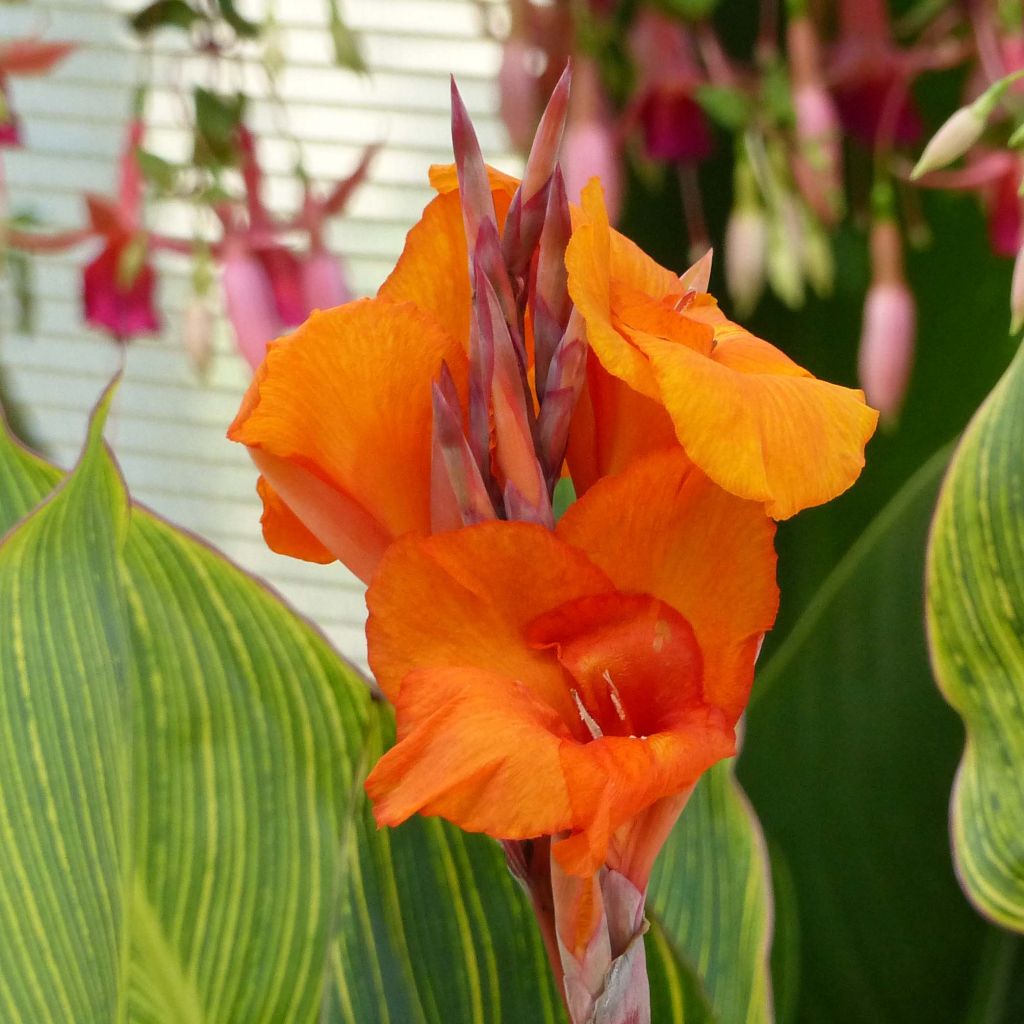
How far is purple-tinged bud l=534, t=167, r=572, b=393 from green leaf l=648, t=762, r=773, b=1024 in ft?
0.71

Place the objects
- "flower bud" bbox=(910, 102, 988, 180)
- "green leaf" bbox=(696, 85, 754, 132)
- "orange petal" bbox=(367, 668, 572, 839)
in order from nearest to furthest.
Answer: "orange petal" bbox=(367, 668, 572, 839) → "flower bud" bbox=(910, 102, 988, 180) → "green leaf" bbox=(696, 85, 754, 132)

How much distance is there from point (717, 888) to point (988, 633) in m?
0.13

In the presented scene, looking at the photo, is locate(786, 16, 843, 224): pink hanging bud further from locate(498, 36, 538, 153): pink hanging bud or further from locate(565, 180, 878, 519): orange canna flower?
locate(565, 180, 878, 519): orange canna flower

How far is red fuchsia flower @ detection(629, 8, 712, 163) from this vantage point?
756 millimetres

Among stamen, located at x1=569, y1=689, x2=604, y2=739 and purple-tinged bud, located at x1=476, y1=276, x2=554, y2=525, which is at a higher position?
purple-tinged bud, located at x1=476, y1=276, x2=554, y2=525

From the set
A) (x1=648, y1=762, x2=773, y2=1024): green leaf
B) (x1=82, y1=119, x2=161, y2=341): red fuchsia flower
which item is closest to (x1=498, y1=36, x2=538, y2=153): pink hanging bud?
(x1=82, y1=119, x2=161, y2=341): red fuchsia flower

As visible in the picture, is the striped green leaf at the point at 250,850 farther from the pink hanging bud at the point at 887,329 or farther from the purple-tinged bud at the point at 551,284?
the pink hanging bud at the point at 887,329

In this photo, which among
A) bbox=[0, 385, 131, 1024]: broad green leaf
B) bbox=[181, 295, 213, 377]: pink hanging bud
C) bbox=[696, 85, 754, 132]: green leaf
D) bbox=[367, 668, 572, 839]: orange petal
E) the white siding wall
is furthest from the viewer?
the white siding wall

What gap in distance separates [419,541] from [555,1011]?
188 millimetres

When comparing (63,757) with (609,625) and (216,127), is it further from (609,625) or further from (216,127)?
(216,127)

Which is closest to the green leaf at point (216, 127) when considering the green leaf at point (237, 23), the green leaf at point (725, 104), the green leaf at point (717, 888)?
the green leaf at point (237, 23)

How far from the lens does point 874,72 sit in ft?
2.47

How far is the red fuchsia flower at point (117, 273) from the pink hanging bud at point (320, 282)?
12 centimetres

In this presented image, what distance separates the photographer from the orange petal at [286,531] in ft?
0.80
